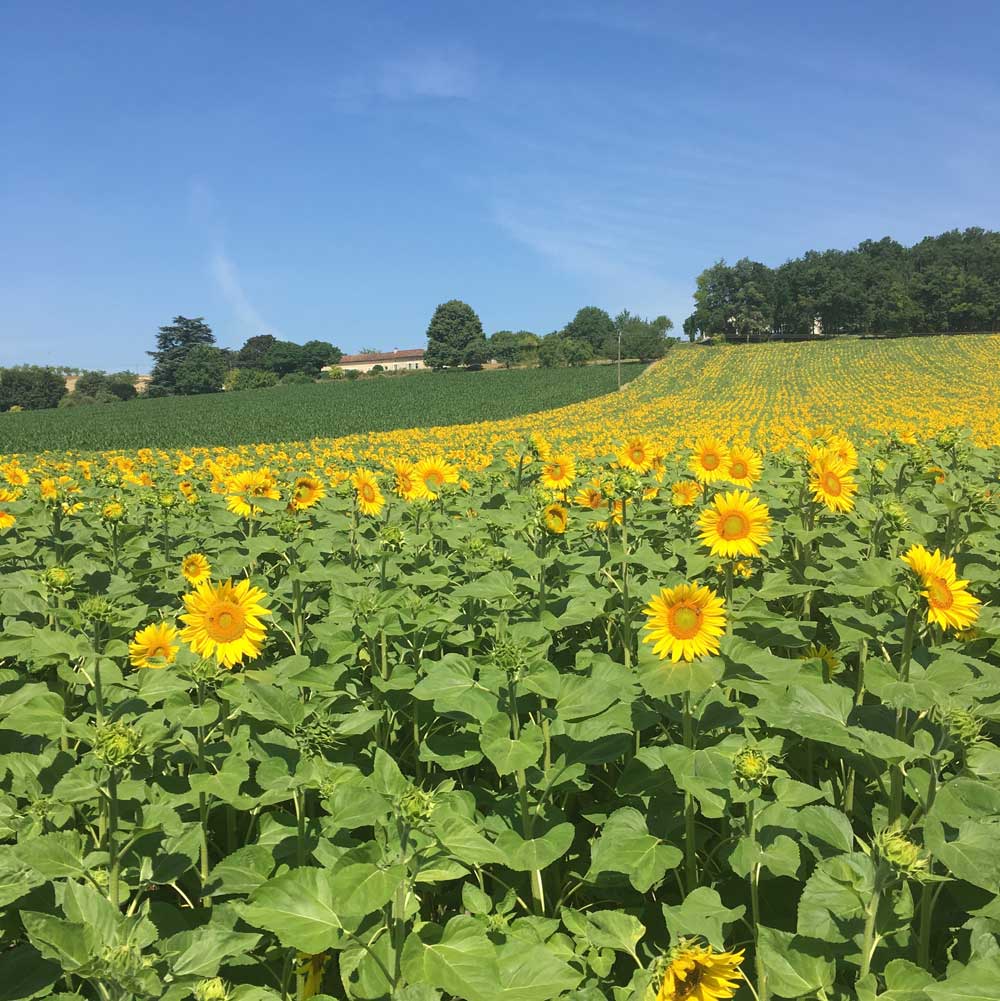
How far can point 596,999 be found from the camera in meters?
1.67

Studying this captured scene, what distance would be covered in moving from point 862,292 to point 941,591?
11056 cm

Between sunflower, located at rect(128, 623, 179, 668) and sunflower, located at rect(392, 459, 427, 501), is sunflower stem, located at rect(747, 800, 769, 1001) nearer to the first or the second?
sunflower, located at rect(128, 623, 179, 668)

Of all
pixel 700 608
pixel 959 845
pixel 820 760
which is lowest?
pixel 820 760

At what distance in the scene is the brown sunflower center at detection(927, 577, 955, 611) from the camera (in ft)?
7.16

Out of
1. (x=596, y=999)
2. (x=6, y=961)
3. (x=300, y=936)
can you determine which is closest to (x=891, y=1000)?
(x=596, y=999)

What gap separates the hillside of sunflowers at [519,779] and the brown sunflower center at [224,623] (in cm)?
1

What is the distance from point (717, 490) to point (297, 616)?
10.5 ft

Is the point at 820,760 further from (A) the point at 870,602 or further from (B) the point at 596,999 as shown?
(B) the point at 596,999

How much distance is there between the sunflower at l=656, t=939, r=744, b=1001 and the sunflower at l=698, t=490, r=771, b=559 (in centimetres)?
182

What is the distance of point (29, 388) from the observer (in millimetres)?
96750

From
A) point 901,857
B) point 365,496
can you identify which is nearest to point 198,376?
point 365,496

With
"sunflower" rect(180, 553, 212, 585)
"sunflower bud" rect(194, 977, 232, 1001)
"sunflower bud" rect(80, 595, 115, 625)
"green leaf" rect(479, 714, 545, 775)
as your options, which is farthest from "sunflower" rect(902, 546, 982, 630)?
"sunflower" rect(180, 553, 212, 585)

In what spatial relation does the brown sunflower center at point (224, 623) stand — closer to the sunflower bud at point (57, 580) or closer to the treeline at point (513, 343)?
the sunflower bud at point (57, 580)

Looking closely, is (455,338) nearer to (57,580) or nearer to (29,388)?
(29,388)
